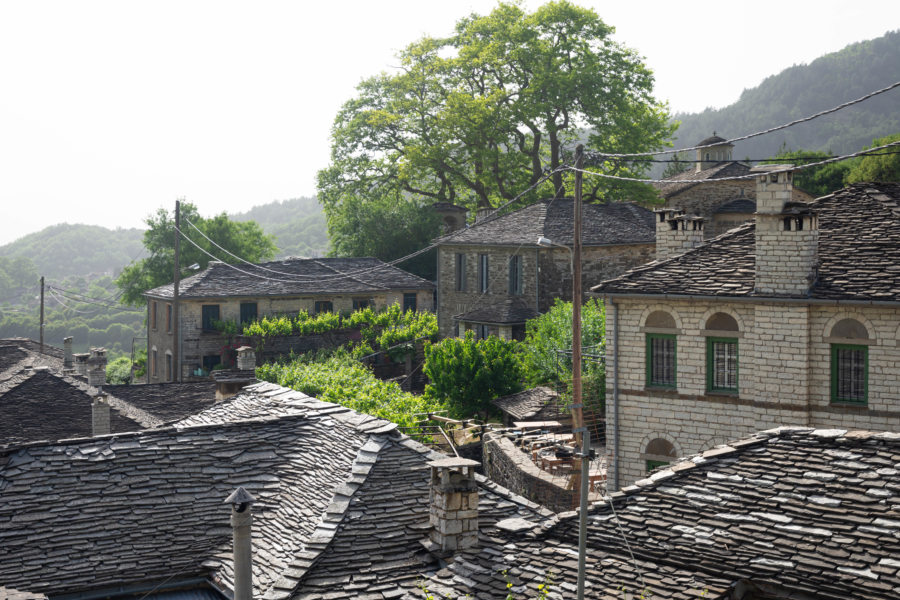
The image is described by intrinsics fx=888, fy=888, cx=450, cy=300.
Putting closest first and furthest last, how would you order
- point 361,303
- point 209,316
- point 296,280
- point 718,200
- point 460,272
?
point 209,316 → point 460,272 → point 296,280 → point 361,303 → point 718,200

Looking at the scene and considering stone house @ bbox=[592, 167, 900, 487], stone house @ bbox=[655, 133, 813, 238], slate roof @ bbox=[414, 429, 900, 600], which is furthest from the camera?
stone house @ bbox=[655, 133, 813, 238]

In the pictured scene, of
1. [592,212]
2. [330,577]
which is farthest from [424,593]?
[592,212]

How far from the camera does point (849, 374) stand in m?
17.4

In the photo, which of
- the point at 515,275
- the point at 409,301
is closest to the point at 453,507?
the point at 515,275

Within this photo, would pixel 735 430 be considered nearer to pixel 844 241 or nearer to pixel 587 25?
pixel 844 241

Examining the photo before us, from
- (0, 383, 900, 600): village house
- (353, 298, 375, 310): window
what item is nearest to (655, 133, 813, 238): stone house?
(353, 298, 375, 310): window

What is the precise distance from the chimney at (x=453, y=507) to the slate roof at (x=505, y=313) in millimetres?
25575

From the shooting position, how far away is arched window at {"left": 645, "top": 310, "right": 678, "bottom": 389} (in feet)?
64.6

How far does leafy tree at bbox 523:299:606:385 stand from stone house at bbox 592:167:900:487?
8.27m

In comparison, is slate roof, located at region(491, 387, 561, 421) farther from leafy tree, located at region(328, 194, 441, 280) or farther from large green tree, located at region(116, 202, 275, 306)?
large green tree, located at region(116, 202, 275, 306)

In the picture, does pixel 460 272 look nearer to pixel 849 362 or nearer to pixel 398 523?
pixel 849 362

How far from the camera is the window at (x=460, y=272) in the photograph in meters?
43.2

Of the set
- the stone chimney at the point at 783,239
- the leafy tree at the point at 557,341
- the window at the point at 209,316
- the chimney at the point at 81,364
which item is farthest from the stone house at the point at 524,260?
the stone chimney at the point at 783,239

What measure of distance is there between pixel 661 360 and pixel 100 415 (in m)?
13.0
